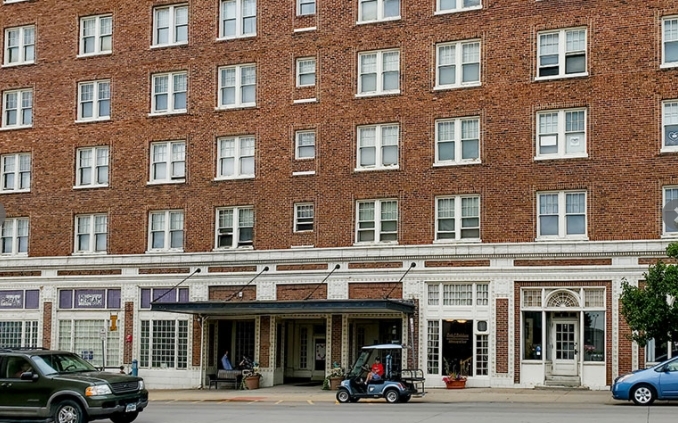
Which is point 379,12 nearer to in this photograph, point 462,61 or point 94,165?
point 462,61

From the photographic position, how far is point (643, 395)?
3078 cm

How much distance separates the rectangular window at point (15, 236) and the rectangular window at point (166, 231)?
7263 millimetres

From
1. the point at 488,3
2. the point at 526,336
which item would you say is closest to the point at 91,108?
the point at 488,3

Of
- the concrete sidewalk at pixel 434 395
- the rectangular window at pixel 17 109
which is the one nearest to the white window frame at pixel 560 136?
the concrete sidewalk at pixel 434 395

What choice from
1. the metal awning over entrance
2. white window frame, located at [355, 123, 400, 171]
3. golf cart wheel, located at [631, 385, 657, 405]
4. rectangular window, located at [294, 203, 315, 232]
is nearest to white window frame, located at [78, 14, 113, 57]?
rectangular window, located at [294, 203, 315, 232]

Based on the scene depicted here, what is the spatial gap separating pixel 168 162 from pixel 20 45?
11.0 metres

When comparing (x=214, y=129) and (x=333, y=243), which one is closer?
(x=333, y=243)

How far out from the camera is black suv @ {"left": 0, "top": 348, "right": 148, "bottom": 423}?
23750 mm

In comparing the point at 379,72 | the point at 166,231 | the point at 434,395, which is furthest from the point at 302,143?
the point at 434,395

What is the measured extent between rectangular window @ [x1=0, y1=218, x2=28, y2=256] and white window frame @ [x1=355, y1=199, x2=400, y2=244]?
57.9ft

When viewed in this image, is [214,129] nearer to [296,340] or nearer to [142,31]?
[142,31]

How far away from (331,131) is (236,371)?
11043 millimetres

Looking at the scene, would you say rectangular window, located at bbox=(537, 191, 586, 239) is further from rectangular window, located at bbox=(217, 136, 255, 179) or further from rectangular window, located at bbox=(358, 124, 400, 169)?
rectangular window, located at bbox=(217, 136, 255, 179)

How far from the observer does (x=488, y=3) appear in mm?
42156
